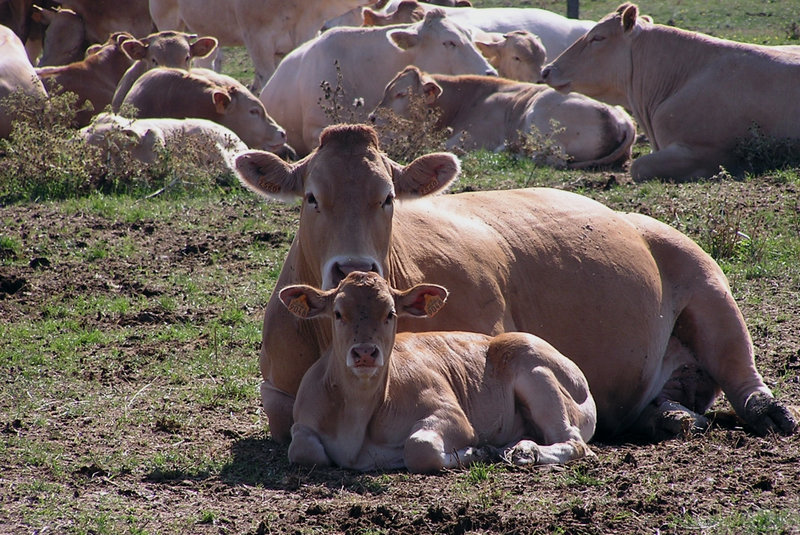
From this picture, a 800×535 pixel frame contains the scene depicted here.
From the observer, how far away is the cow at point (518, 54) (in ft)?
63.8

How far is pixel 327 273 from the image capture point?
6.27 meters

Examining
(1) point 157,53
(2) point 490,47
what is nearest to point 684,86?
(2) point 490,47

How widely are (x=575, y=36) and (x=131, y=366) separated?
51.4ft

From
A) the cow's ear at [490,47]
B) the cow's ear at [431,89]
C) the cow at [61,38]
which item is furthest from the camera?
the cow at [61,38]

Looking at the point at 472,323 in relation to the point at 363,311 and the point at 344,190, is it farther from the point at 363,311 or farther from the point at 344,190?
the point at 363,311

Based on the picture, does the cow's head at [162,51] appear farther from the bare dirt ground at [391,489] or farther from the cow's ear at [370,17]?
the bare dirt ground at [391,489]

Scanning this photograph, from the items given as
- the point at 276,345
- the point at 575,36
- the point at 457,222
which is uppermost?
the point at 457,222

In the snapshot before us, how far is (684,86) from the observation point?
43.6 feet

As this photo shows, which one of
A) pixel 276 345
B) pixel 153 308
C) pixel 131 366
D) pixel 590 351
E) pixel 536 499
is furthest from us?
pixel 153 308

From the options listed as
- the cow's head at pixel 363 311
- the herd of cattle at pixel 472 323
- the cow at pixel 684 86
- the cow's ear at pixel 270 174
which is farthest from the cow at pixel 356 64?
the cow's head at pixel 363 311

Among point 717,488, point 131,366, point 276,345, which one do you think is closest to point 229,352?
point 131,366

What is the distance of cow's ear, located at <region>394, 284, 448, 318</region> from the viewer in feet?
19.6

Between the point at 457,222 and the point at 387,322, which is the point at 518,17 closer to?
the point at 457,222

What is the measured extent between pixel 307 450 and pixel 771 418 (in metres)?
2.77
